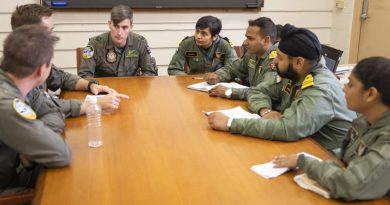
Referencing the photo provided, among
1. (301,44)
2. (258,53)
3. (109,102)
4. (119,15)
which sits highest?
(119,15)

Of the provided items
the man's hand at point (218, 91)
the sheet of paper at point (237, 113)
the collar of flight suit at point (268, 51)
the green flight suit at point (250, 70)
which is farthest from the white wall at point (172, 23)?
the sheet of paper at point (237, 113)

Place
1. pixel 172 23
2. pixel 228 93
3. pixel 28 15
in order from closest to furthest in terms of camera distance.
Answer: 1. pixel 28 15
2. pixel 228 93
3. pixel 172 23

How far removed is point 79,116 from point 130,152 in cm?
59

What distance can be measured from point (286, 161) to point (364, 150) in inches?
10.8

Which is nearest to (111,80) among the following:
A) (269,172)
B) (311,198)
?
(269,172)

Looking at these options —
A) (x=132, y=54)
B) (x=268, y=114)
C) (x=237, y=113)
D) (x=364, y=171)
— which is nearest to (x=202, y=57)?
(x=132, y=54)

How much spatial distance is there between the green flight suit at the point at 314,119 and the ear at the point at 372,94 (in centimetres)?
38

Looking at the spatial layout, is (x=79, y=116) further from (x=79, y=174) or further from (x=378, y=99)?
(x=378, y=99)

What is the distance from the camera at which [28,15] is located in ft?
7.36

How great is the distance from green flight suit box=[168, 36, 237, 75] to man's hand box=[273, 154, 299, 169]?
75.5 inches

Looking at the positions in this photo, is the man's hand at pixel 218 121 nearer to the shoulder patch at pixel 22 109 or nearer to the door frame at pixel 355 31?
the shoulder patch at pixel 22 109

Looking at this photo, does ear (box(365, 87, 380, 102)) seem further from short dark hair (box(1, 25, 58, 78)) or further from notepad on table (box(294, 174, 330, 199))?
short dark hair (box(1, 25, 58, 78))

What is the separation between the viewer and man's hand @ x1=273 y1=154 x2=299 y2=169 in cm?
145

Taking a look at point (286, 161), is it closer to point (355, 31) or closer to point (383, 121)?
point (383, 121)
